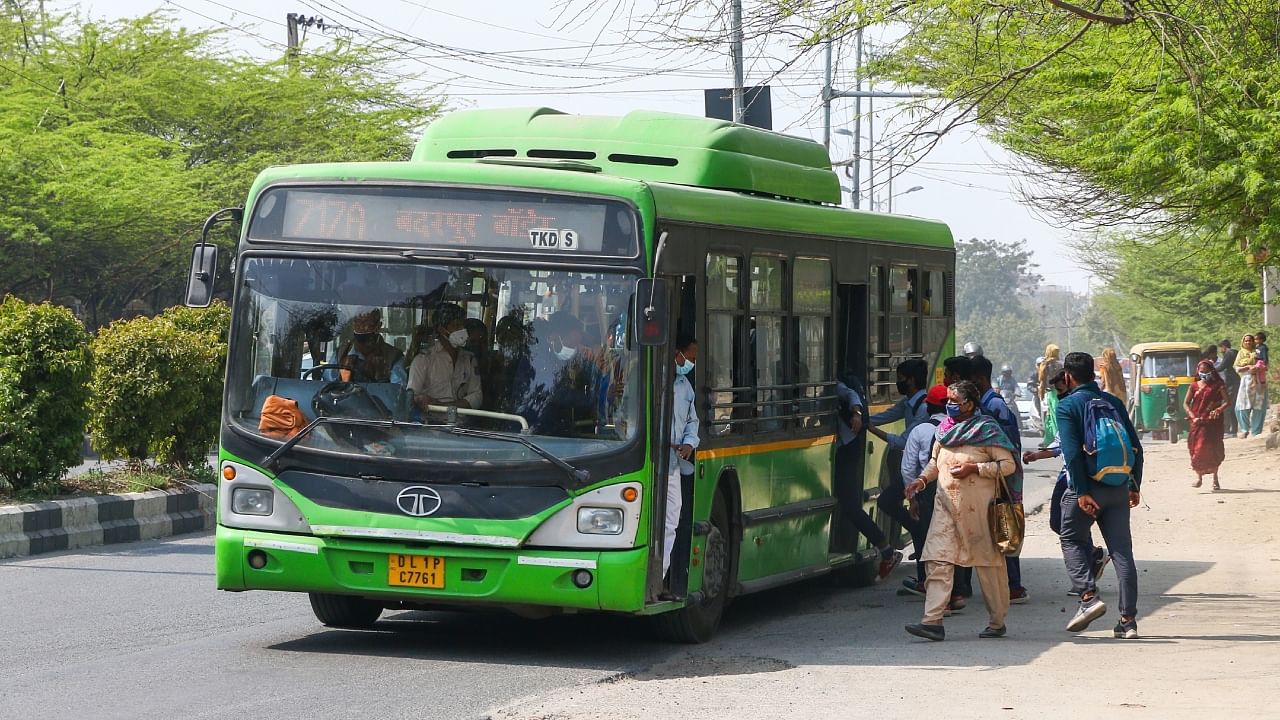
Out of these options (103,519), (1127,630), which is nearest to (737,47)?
(1127,630)

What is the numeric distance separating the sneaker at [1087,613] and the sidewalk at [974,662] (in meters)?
0.11

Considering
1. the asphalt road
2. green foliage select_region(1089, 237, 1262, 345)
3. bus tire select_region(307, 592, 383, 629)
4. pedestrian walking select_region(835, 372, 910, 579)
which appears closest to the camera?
the asphalt road

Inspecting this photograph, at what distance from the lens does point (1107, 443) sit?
34.9 ft


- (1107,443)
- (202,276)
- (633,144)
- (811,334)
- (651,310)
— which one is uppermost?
(633,144)

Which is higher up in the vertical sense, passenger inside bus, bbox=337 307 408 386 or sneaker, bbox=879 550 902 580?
passenger inside bus, bbox=337 307 408 386

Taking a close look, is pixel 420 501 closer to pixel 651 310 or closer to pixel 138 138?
pixel 651 310

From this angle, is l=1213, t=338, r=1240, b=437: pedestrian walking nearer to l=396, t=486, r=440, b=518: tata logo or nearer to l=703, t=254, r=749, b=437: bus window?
l=703, t=254, r=749, b=437: bus window

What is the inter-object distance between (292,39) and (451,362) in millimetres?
32667

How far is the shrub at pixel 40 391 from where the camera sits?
608 inches

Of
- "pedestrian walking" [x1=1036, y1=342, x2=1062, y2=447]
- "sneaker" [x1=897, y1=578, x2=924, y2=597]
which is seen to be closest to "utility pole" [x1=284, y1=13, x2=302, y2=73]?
"pedestrian walking" [x1=1036, y1=342, x2=1062, y2=447]

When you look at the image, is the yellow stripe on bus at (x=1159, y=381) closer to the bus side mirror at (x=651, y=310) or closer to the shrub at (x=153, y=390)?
the shrub at (x=153, y=390)

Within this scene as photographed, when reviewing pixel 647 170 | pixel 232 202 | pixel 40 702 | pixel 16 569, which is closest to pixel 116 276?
pixel 232 202

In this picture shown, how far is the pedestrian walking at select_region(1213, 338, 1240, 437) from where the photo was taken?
32750mm

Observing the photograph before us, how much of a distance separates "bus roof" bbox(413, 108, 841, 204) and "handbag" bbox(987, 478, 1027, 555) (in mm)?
2517
